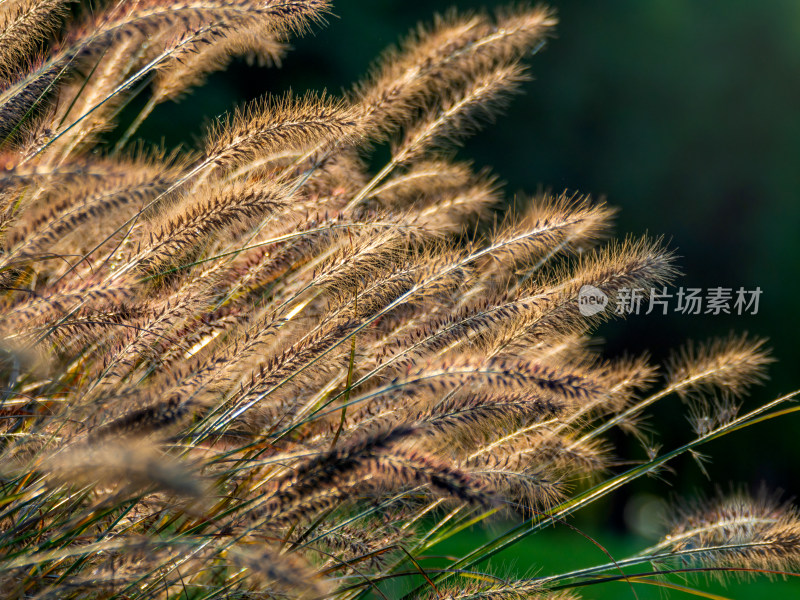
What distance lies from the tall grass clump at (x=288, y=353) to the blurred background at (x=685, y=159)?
2.06 meters

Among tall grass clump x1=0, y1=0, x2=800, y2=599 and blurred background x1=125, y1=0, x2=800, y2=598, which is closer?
tall grass clump x1=0, y1=0, x2=800, y2=599

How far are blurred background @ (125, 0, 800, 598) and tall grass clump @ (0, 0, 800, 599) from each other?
6.77ft

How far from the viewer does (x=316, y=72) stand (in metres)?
2.67

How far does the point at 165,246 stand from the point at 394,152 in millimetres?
475

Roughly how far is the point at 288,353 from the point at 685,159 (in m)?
3.04

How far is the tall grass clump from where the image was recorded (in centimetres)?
71

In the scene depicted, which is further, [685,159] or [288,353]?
[685,159]

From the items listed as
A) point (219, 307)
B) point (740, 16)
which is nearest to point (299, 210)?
point (219, 307)

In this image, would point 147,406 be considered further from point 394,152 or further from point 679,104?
point 679,104

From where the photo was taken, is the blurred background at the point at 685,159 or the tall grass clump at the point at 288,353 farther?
the blurred background at the point at 685,159

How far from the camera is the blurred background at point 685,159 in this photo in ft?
10.2

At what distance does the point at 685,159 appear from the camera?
3316mm

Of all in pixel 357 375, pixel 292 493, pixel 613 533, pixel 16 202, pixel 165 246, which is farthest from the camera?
pixel 613 533

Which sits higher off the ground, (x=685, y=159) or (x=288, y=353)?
(x=288, y=353)
